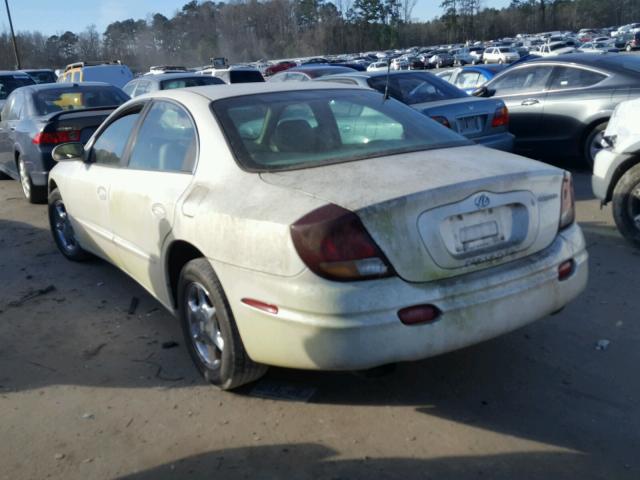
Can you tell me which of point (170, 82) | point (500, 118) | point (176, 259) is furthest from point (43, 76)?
point (176, 259)

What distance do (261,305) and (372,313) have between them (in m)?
0.52

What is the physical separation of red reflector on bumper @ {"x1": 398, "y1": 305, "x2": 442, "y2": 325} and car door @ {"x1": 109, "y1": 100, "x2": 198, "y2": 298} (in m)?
1.44

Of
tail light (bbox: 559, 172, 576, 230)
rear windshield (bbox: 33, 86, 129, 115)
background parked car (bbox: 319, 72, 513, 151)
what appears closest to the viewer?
tail light (bbox: 559, 172, 576, 230)

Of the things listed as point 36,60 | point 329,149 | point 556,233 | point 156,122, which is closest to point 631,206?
point 556,233

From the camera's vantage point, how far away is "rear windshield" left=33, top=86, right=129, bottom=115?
9.12 m

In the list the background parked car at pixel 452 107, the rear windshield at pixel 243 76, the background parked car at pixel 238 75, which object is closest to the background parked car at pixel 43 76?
the background parked car at pixel 238 75

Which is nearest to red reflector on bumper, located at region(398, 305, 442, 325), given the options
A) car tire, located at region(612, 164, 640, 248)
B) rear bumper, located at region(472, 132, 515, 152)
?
car tire, located at region(612, 164, 640, 248)

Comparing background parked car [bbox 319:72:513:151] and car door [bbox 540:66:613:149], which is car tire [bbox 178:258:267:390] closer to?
background parked car [bbox 319:72:513:151]

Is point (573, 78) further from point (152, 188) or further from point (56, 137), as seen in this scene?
point (152, 188)

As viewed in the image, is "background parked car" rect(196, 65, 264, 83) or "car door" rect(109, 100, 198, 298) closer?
"car door" rect(109, 100, 198, 298)

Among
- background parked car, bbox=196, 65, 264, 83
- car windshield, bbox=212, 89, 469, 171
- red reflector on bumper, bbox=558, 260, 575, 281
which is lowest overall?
red reflector on bumper, bbox=558, 260, 575, 281

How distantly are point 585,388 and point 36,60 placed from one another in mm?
83580

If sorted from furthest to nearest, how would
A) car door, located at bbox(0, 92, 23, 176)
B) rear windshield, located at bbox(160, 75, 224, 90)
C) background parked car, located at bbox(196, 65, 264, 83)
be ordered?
background parked car, located at bbox(196, 65, 264, 83) → rear windshield, located at bbox(160, 75, 224, 90) → car door, located at bbox(0, 92, 23, 176)

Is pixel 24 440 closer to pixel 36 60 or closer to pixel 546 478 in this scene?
pixel 546 478
